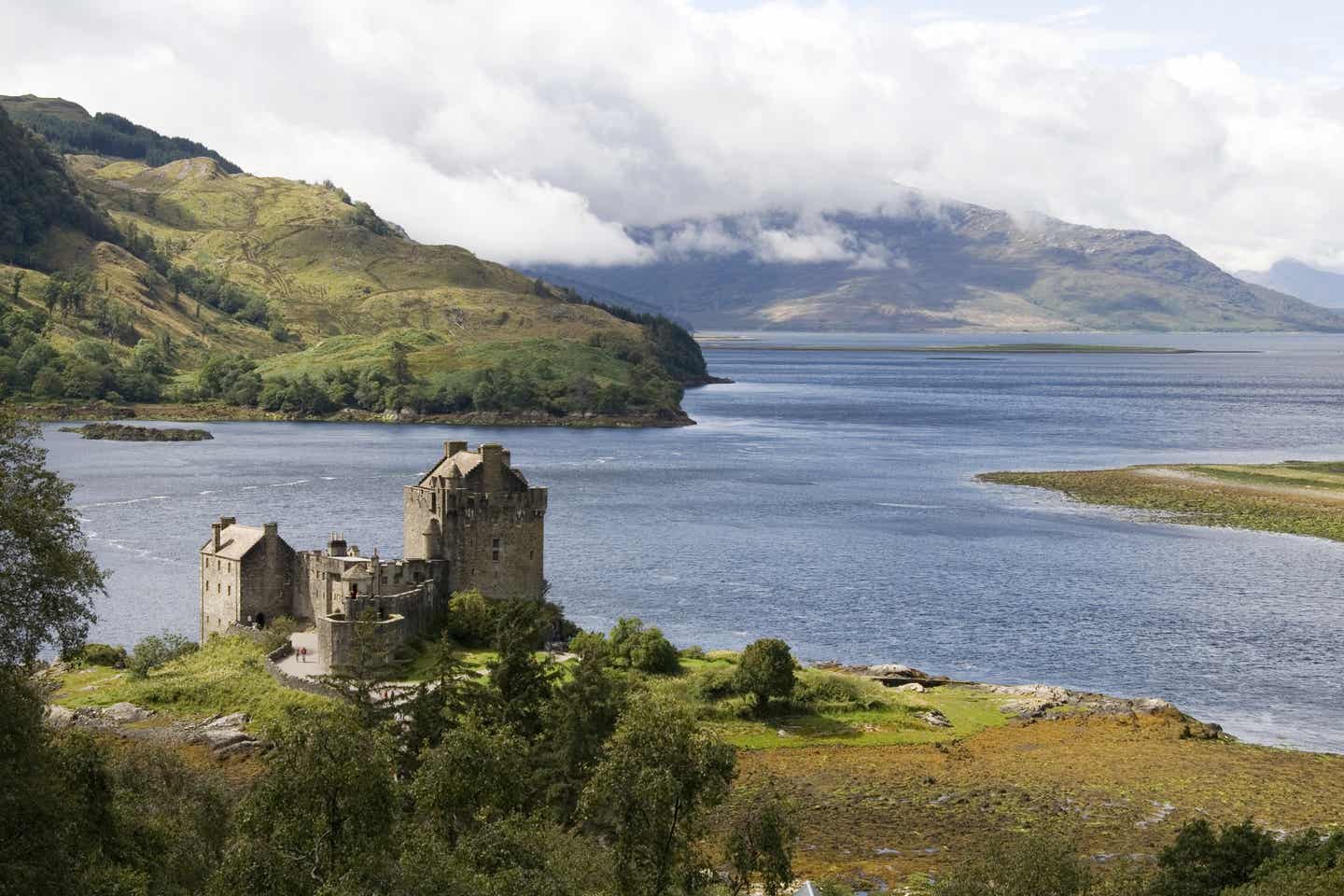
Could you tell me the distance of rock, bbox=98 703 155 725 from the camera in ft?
195

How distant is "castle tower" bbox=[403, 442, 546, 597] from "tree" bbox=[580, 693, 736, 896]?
3164 cm

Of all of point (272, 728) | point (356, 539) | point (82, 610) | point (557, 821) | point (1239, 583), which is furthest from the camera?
point (356, 539)

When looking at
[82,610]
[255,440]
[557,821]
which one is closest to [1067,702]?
[557,821]

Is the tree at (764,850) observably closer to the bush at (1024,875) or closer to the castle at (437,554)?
the bush at (1024,875)

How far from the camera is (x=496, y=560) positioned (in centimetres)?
6806

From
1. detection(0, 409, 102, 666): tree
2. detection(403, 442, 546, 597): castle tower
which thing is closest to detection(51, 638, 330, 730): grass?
detection(403, 442, 546, 597): castle tower

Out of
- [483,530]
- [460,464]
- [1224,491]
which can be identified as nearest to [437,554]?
[483,530]

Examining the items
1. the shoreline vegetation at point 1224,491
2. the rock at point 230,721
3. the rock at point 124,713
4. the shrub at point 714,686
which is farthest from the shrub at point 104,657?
the shoreline vegetation at point 1224,491

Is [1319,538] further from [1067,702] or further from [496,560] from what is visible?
Answer: [496,560]

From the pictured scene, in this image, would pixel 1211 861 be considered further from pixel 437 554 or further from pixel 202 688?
pixel 202 688

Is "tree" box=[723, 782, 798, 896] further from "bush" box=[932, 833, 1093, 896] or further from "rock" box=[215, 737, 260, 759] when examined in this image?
"rock" box=[215, 737, 260, 759]

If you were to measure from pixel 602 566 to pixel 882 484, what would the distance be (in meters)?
59.8

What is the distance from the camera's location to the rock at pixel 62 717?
190 ft

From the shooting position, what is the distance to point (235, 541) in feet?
227
